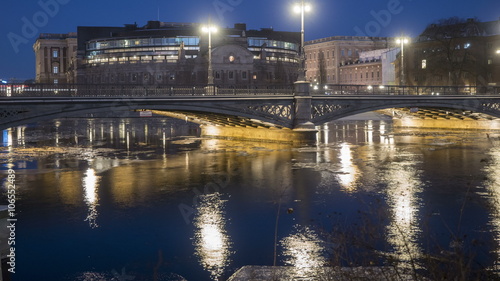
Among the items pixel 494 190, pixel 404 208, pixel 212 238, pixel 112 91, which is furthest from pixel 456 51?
pixel 212 238

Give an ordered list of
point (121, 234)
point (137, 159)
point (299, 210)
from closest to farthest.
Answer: point (121, 234), point (299, 210), point (137, 159)

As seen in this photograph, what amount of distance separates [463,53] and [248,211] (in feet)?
249

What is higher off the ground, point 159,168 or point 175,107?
point 175,107

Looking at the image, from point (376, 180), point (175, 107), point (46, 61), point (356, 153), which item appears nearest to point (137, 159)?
point (175, 107)

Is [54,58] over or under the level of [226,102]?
over

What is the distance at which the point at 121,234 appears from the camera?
14.7 m

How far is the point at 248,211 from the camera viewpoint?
17453 millimetres

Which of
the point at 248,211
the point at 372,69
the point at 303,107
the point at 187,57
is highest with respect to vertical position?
the point at 187,57

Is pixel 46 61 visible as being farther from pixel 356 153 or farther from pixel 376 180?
pixel 376 180

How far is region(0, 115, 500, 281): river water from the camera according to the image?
11.6 meters

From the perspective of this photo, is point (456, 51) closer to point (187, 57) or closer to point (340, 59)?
point (187, 57)

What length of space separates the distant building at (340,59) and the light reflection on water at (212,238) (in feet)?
393

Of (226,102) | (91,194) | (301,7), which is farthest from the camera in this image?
(301,7)

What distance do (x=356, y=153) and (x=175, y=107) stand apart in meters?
11.8
